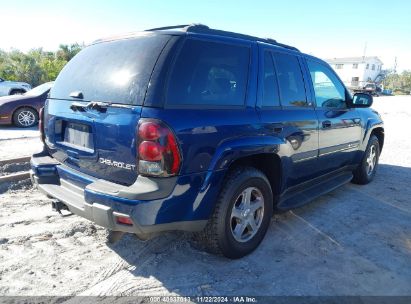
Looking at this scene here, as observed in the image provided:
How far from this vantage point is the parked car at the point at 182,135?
2504 millimetres

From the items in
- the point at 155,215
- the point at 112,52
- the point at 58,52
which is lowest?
the point at 155,215

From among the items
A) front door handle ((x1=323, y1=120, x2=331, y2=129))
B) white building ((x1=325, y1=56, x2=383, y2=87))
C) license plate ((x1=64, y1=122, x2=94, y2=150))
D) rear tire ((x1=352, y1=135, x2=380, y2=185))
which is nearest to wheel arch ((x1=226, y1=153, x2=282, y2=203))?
front door handle ((x1=323, y1=120, x2=331, y2=129))

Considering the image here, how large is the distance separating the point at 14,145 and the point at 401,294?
7.15 metres

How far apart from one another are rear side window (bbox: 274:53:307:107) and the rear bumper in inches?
57.6

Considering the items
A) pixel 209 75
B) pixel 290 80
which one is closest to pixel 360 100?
pixel 290 80

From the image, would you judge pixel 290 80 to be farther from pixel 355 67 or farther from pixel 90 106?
pixel 355 67

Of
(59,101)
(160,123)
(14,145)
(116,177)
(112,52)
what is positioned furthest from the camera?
(14,145)

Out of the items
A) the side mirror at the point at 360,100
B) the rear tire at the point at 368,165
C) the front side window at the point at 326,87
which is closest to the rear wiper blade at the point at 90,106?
the front side window at the point at 326,87

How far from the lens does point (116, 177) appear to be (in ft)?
8.82

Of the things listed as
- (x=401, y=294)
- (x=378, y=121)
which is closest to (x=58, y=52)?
(x=378, y=121)

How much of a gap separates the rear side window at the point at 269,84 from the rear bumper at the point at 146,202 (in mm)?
1118

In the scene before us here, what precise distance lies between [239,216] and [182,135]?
1066 mm

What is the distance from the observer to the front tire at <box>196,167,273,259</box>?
2951 mm

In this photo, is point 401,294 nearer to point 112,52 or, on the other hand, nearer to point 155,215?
point 155,215
